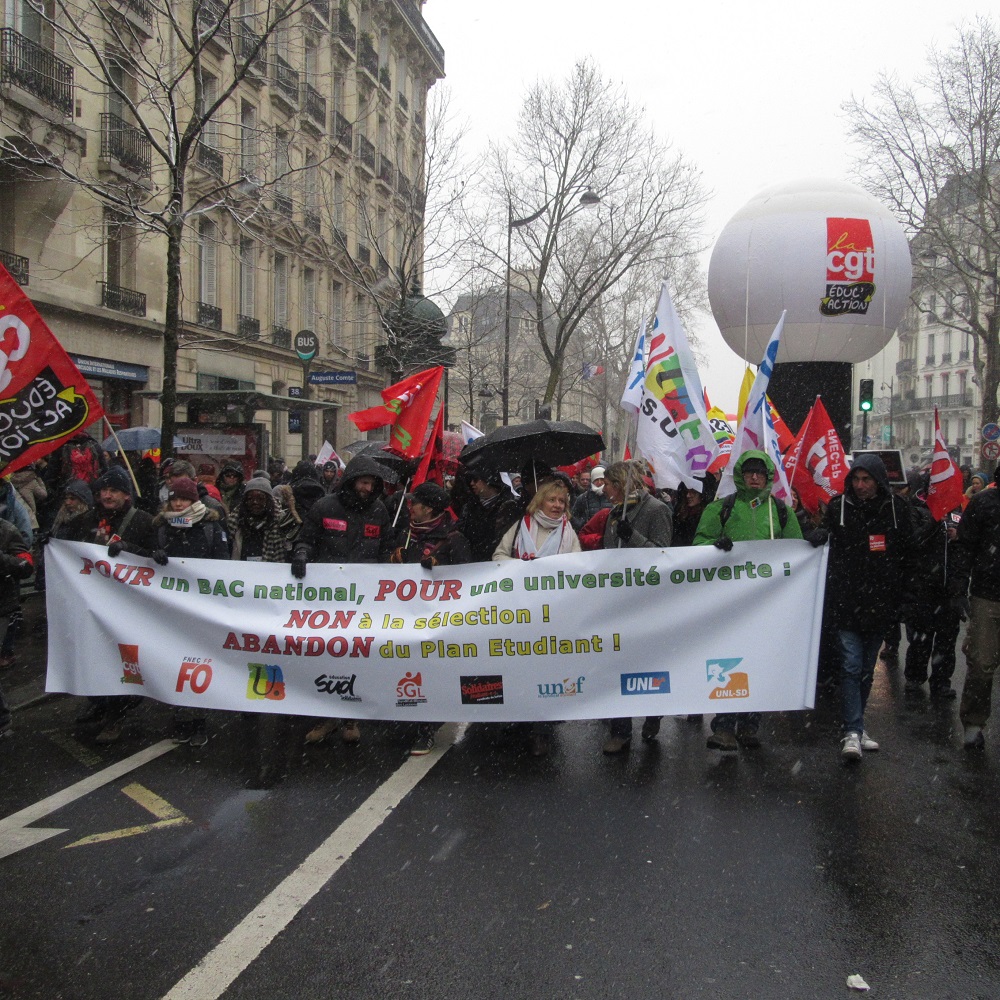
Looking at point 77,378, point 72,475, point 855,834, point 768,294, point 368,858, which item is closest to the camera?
point 368,858

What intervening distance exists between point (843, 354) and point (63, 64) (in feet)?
50.0

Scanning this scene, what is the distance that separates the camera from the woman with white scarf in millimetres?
6137

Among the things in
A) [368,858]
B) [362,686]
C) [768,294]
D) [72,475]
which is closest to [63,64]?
[72,475]

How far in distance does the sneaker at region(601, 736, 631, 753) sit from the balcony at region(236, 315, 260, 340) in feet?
75.6

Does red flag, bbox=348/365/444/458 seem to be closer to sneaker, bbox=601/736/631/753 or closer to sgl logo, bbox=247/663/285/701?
sgl logo, bbox=247/663/285/701

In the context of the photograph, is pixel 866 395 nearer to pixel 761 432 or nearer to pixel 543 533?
pixel 761 432

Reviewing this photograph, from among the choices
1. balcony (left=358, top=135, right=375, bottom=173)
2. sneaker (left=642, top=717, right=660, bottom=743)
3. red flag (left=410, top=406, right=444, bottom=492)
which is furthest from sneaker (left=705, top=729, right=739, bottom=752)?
balcony (left=358, top=135, right=375, bottom=173)

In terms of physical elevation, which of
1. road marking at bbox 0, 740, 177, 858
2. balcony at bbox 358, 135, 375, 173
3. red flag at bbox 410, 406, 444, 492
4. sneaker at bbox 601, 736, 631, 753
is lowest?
road marking at bbox 0, 740, 177, 858

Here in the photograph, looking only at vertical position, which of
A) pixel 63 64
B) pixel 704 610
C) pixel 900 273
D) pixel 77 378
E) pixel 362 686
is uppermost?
pixel 63 64

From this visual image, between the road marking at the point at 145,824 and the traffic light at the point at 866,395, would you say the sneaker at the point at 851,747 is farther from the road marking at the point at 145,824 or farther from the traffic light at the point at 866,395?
the traffic light at the point at 866,395

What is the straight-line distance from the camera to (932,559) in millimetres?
8297

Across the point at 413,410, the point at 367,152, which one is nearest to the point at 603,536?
the point at 413,410

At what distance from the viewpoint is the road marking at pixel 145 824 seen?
460 cm

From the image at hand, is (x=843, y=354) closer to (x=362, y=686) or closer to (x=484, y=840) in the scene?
(x=362, y=686)
